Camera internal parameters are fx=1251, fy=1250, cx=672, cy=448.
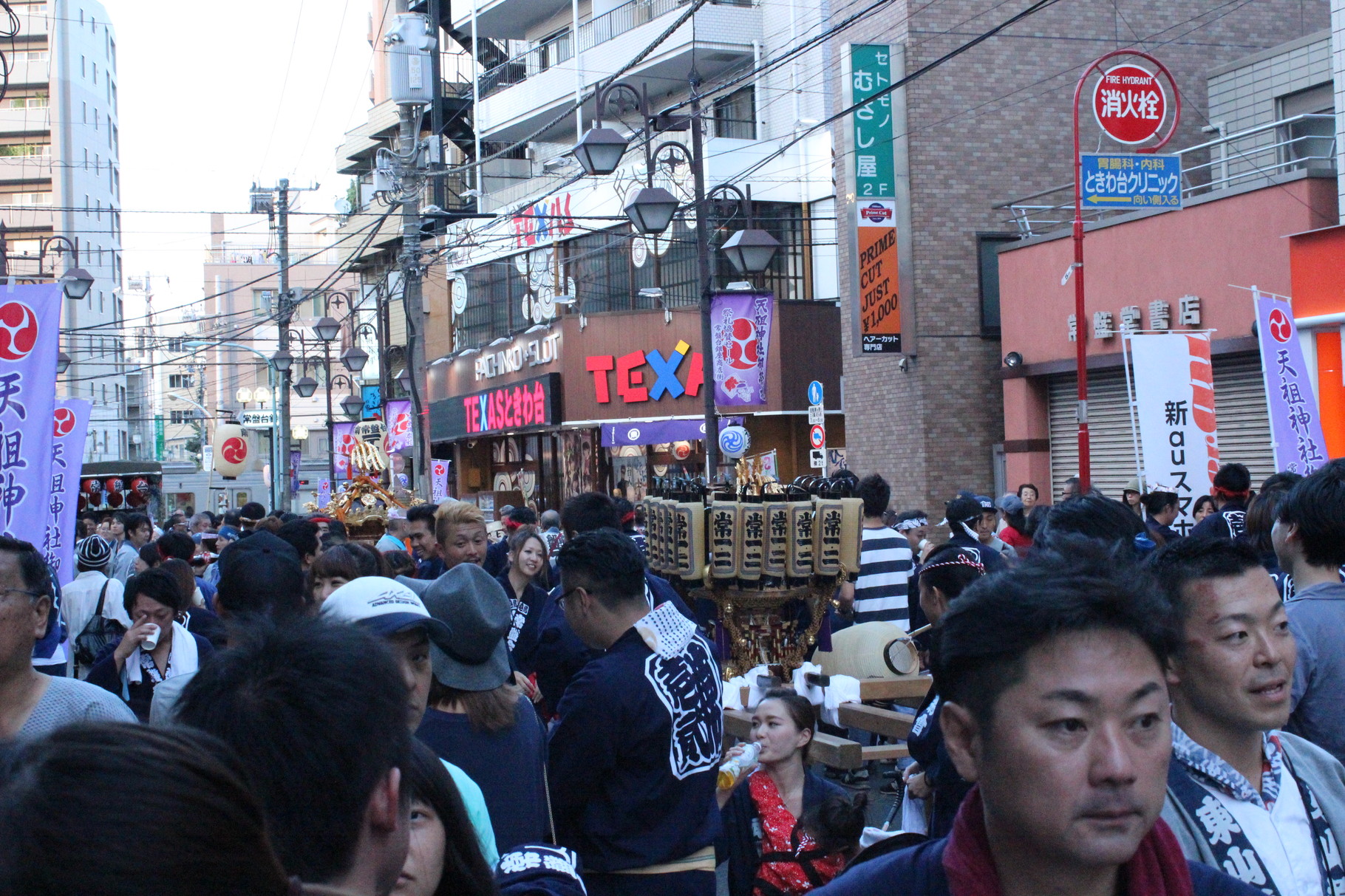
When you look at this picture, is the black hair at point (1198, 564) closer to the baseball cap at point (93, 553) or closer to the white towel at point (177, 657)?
the white towel at point (177, 657)

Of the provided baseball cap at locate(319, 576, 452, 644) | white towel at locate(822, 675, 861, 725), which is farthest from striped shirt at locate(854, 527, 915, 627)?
baseball cap at locate(319, 576, 452, 644)

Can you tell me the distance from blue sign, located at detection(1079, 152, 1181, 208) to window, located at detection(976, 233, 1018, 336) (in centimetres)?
717

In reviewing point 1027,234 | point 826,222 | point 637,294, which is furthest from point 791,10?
point 1027,234

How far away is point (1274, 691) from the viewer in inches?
104

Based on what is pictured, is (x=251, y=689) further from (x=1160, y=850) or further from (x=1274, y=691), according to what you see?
(x=1274, y=691)

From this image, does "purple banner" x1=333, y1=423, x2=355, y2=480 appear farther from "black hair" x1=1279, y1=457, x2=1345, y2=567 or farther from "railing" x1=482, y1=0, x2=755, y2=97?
"black hair" x1=1279, y1=457, x2=1345, y2=567

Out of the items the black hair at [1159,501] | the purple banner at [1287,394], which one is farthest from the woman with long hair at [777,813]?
the black hair at [1159,501]

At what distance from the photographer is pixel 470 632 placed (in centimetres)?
357

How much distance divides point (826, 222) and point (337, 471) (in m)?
16.5

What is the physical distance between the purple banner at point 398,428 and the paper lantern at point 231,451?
630 cm

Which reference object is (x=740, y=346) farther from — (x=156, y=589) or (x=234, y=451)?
(x=156, y=589)

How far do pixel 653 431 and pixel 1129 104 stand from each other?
12.9m

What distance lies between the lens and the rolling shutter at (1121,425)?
55.1ft

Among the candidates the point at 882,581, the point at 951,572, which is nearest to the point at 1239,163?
the point at 882,581
